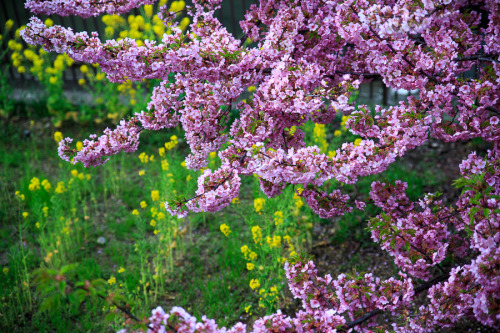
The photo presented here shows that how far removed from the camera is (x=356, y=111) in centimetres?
227

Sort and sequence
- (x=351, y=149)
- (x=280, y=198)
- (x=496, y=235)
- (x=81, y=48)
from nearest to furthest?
(x=496, y=235), (x=351, y=149), (x=81, y=48), (x=280, y=198)

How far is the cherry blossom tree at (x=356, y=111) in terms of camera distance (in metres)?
2.00

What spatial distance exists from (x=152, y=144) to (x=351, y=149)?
3.69 metres

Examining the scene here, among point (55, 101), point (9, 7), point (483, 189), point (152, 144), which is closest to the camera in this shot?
point (483, 189)

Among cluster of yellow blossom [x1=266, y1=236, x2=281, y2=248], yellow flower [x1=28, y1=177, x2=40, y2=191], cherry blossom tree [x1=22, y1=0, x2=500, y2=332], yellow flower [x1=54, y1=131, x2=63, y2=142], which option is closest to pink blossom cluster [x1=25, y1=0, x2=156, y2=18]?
cherry blossom tree [x1=22, y1=0, x2=500, y2=332]

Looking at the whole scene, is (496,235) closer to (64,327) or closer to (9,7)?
(64,327)

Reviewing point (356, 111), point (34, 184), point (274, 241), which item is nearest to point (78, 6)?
point (34, 184)

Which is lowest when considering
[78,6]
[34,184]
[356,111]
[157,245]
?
[157,245]

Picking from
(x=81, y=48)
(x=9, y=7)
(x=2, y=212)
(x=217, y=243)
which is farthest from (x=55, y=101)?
(x=9, y=7)

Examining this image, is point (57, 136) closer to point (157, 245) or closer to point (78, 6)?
point (157, 245)

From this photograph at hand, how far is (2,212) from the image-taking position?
14.1 feet

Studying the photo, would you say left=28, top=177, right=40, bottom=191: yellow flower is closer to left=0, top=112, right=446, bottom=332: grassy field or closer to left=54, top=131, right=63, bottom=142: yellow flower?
left=0, top=112, right=446, bottom=332: grassy field

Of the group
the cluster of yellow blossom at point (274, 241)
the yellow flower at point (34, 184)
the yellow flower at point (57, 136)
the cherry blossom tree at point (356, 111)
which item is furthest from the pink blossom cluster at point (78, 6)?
the cluster of yellow blossom at point (274, 241)

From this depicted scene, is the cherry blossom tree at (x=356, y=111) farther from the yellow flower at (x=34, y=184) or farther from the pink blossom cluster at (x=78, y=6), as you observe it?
the yellow flower at (x=34, y=184)
